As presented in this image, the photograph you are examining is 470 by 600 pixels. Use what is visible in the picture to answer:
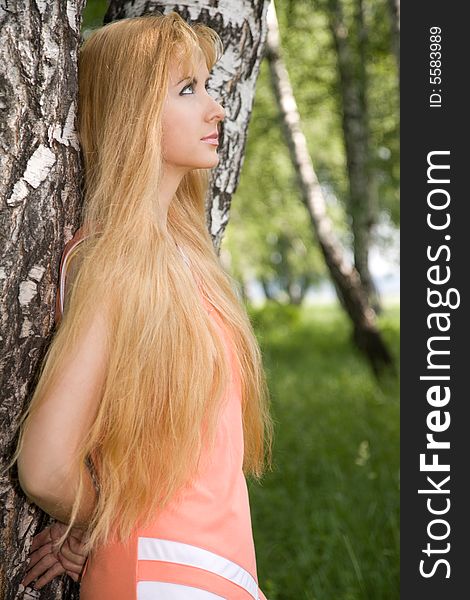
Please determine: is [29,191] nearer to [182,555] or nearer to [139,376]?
[139,376]

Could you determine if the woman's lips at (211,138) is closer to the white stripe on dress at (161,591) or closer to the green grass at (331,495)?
the green grass at (331,495)

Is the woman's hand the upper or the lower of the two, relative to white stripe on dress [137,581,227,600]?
upper

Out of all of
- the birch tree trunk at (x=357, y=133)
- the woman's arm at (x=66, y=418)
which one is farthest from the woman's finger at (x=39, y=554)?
the birch tree trunk at (x=357, y=133)

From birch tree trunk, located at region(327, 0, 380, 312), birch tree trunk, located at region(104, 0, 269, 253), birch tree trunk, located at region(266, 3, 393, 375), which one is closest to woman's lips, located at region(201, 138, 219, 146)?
birch tree trunk, located at region(104, 0, 269, 253)

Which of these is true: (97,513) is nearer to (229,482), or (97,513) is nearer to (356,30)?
(229,482)

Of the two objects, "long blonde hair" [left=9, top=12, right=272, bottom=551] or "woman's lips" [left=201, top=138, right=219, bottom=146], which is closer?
"long blonde hair" [left=9, top=12, right=272, bottom=551]

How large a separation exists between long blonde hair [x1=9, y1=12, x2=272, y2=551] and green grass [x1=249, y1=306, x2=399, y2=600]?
79cm

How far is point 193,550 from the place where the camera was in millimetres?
1891

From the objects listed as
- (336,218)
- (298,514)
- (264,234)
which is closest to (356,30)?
(298,514)

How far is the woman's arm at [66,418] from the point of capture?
5.90ft

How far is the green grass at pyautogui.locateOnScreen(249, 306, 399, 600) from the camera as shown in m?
4.30

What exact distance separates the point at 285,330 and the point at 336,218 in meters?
11.2

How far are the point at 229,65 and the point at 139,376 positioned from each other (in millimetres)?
1183

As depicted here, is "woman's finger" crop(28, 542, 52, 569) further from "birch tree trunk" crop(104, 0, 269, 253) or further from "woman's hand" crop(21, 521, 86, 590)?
"birch tree trunk" crop(104, 0, 269, 253)
